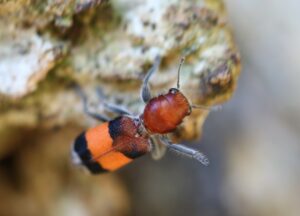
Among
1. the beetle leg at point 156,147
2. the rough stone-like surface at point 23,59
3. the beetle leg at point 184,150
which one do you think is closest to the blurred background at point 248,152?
the beetle leg at point 156,147

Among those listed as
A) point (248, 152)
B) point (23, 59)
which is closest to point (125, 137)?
point (23, 59)

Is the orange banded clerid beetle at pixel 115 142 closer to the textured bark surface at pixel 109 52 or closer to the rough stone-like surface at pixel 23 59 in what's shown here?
the textured bark surface at pixel 109 52

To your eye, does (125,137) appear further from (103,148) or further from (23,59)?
(23,59)

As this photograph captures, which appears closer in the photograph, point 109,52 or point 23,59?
point 23,59

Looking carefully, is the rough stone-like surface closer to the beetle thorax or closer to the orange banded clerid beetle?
the orange banded clerid beetle

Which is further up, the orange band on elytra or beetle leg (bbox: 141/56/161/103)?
beetle leg (bbox: 141/56/161/103)

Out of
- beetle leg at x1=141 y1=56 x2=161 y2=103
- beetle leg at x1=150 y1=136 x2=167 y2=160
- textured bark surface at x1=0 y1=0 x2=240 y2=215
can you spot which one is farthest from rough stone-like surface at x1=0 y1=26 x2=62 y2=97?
beetle leg at x1=150 y1=136 x2=167 y2=160
